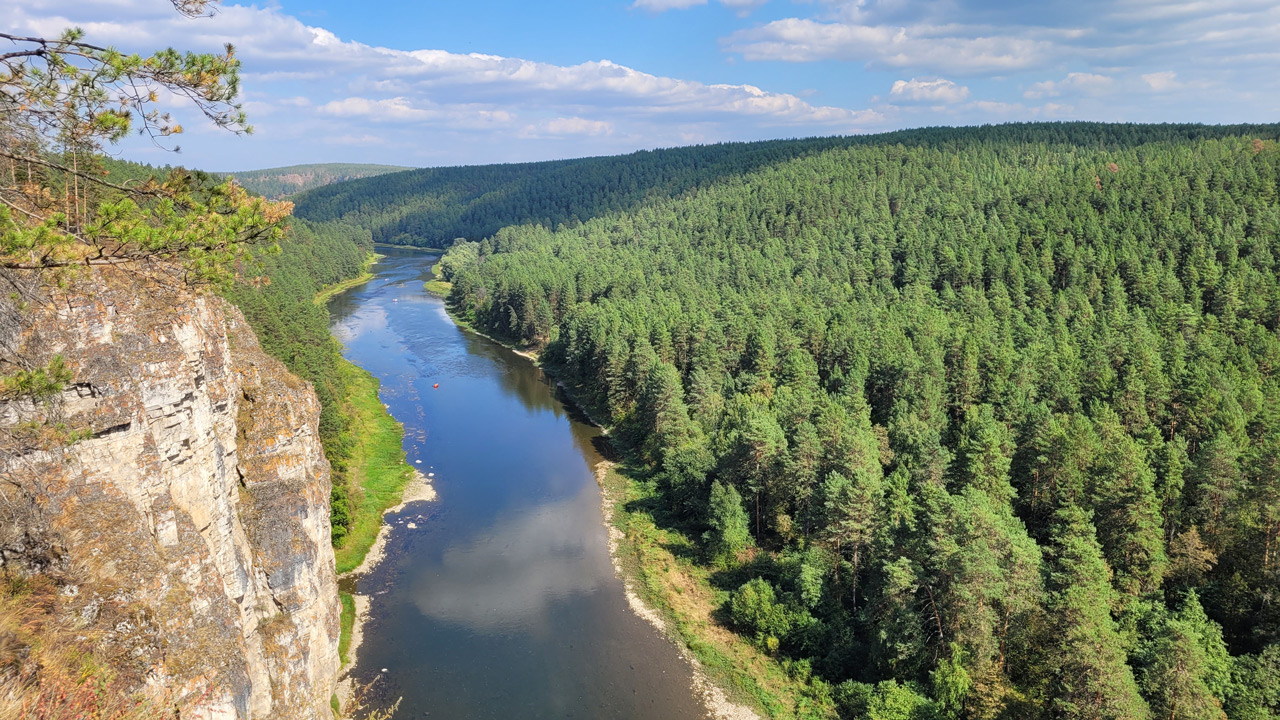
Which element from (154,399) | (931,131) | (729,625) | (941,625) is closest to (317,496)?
(154,399)

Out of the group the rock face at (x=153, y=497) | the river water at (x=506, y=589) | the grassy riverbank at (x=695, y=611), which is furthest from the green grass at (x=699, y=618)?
the rock face at (x=153, y=497)

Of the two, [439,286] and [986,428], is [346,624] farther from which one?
[439,286]

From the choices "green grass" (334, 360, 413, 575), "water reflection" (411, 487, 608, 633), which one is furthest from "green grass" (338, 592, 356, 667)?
"water reflection" (411, 487, 608, 633)

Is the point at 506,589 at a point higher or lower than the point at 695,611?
higher

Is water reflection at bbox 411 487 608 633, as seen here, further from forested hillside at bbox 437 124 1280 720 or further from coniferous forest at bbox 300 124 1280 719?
coniferous forest at bbox 300 124 1280 719

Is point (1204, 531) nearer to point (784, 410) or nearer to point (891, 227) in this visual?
point (784, 410)

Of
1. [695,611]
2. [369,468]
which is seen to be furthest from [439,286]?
[695,611]
